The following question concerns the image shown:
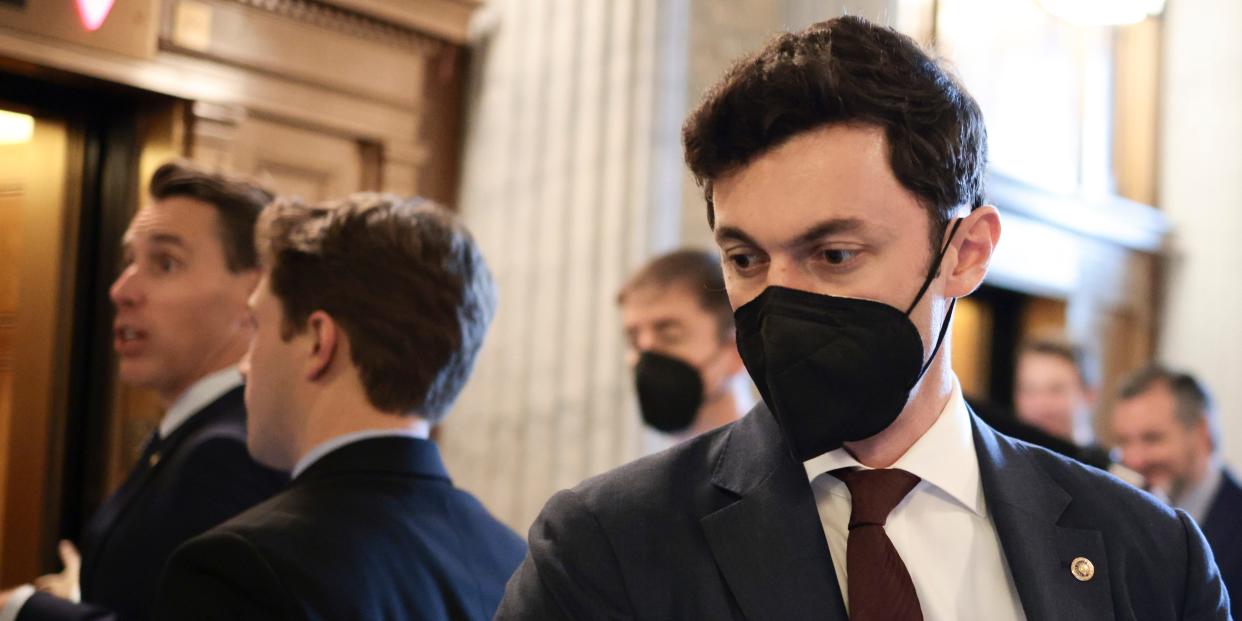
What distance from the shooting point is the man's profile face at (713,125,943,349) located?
1.60 metres

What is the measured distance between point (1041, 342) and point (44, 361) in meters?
3.87

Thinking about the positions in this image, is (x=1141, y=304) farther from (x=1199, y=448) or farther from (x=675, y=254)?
(x=675, y=254)

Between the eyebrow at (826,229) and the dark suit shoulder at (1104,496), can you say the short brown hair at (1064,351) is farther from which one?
the eyebrow at (826,229)

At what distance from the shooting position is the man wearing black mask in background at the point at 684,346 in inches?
141

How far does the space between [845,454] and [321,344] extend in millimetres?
1023

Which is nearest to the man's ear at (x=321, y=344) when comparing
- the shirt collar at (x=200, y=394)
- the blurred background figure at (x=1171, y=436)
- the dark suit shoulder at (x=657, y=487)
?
the shirt collar at (x=200, y=394)

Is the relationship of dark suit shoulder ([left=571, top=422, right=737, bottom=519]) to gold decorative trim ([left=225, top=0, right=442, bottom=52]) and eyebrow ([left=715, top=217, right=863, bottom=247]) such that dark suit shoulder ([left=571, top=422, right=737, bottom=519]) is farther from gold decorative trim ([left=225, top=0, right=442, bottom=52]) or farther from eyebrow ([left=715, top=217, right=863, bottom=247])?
gold decorative trim ([left=225, top=0, right=442, bottom=52])

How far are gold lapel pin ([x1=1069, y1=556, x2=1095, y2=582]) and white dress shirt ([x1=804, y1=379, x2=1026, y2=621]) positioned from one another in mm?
77

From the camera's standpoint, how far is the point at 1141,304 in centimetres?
904

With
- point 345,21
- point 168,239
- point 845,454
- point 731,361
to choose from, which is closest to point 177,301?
Answer: point 168,239

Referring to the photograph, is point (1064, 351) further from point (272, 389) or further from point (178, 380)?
point (272, 389)

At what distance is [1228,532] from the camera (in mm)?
3494

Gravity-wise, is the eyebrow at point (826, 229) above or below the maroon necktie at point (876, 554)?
above

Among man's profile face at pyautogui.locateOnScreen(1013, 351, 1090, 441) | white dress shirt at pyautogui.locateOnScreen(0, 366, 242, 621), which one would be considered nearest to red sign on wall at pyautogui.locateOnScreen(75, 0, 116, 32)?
white dress shirt at pyautogui.locateOnScreen(0, 366, 242, 621)
